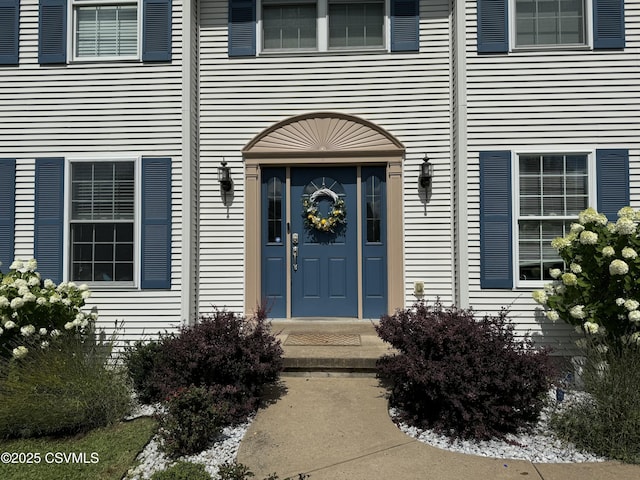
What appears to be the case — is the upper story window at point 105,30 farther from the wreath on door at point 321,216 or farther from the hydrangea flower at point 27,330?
the hydrangea flower at point 27,330

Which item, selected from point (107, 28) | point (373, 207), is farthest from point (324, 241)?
point (107, 28)

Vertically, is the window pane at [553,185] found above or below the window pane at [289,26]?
below

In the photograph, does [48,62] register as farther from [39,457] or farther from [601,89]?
[601,89]

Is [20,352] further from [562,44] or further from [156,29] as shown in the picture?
[562,44]

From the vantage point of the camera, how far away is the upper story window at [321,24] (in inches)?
226

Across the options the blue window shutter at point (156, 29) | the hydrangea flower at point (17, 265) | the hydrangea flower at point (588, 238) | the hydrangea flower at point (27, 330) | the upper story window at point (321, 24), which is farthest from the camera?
the upper story window at point (321, 24)

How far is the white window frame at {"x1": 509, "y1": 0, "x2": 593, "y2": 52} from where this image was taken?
5.24 meters

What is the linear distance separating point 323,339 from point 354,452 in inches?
77.8

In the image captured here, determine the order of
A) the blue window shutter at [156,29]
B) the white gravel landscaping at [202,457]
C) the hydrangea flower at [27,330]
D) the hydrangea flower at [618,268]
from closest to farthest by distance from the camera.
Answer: the white gravel landscaping at [202,457] < the hydrangea flower at [618,268] < the hydrangea flower at [27,330] < the blue window shutter at [156,29]

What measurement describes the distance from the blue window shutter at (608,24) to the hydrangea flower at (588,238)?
253 cm

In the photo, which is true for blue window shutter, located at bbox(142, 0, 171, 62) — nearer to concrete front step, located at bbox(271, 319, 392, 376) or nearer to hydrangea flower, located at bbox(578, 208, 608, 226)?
concrete front step, located at bbox(271, 319, 392, 376)

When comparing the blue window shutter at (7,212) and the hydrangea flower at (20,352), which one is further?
the blue window shutter at (7,212)

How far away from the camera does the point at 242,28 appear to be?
5.70 meters

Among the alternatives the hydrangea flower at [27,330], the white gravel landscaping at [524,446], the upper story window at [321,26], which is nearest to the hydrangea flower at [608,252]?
the white gravel landscaping at [524,446]
